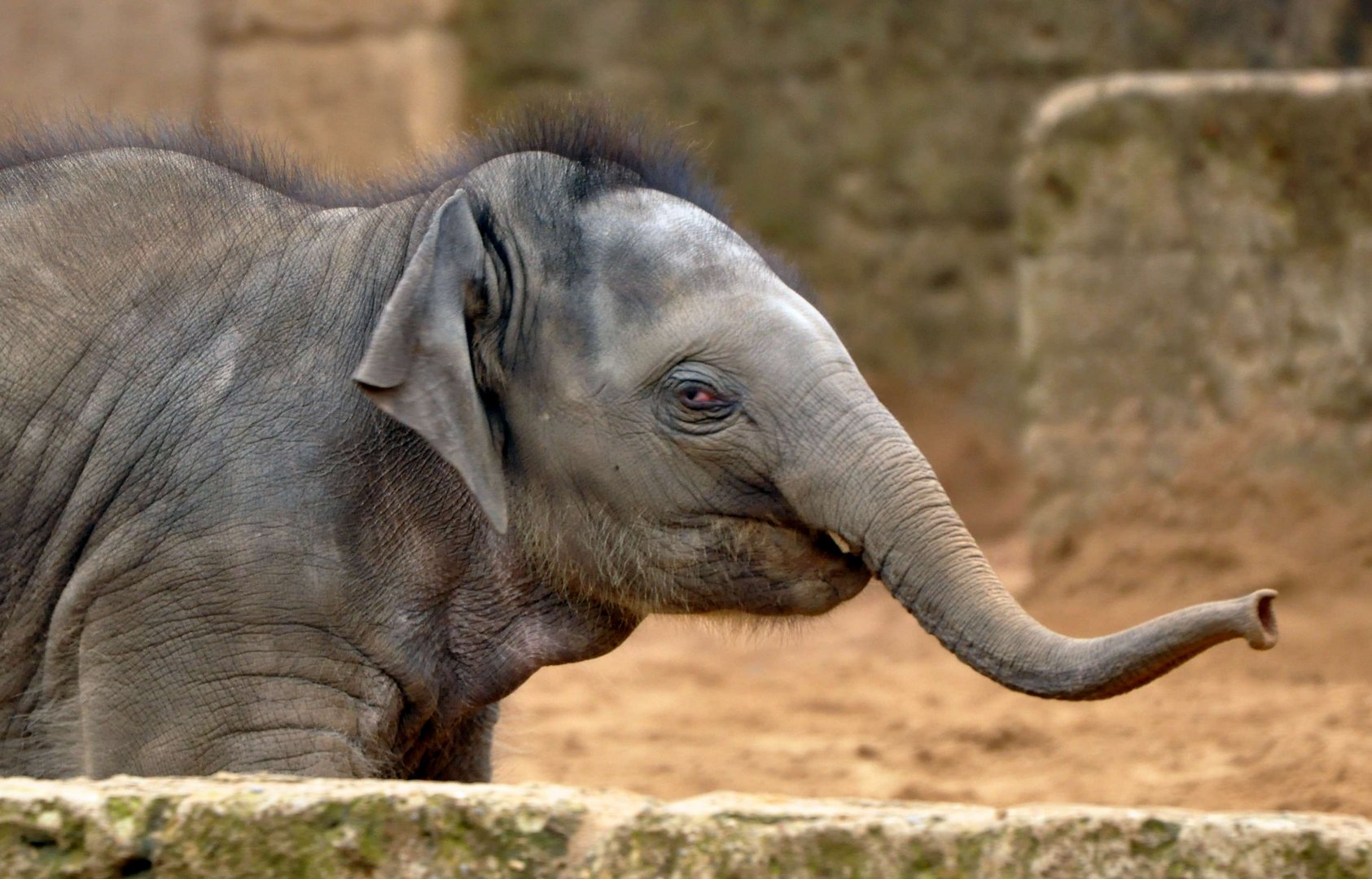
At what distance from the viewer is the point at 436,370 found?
381 centimetres

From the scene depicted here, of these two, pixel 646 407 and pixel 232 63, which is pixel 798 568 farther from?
pixel 232 63

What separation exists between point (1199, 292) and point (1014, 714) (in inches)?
75.3

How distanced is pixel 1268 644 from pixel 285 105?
7979mm

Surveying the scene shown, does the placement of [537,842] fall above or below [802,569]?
below

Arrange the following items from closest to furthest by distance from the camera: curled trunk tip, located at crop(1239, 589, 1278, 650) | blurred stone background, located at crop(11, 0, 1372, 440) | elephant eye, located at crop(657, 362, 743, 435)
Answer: curled trunk tip, located at crop(1239, 589, 1278, 650) < elephant eye, located at crop(657, 362, 743, 435) < blurred stone background, located at crop(11, 0, 1372, 440)

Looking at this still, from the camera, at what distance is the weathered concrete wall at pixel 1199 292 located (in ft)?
24.8

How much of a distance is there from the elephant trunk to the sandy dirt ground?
5.33 ft

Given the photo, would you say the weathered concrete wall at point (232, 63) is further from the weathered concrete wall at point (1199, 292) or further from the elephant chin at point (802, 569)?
the elephant chin at point (802, 569)

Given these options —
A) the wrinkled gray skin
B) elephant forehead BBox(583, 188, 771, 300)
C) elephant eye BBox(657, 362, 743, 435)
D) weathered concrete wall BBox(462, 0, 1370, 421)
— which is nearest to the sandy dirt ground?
the wrinkled gray skin

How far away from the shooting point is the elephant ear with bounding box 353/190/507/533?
376 centimetres

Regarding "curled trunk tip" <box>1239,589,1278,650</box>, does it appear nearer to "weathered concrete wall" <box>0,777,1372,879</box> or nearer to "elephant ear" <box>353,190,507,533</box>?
"weathered concrete wall" <box>0,777,1372,879</box>

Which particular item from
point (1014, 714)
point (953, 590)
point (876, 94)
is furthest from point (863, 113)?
point (953, 590)

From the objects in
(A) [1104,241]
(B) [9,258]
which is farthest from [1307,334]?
(B) [9,258]

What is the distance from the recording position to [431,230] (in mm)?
3920
